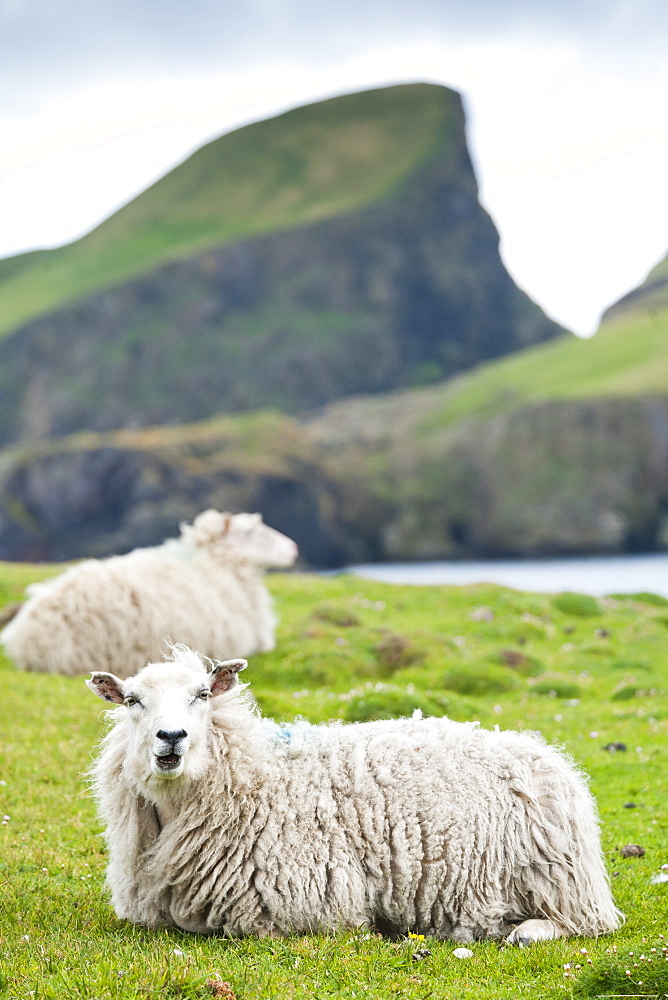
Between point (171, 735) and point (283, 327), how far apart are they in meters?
164

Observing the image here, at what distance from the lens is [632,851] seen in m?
8.98

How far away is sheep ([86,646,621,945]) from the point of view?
7.07 meters

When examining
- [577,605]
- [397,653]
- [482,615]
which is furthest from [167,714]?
[577,605]

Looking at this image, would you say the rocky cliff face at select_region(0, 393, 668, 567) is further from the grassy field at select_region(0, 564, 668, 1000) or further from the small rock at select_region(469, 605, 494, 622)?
the small rock at select_region(469, 605, 494, 622)

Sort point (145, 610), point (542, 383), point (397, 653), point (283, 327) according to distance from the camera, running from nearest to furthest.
→ point (145, 610), point (397, 653), point (542, 383), point (283, 327)

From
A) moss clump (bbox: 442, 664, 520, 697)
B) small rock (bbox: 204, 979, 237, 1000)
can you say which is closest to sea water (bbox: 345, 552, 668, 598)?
moss clump (bbox: 442, 664, 520, 697)

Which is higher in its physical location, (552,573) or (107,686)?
(107,686)

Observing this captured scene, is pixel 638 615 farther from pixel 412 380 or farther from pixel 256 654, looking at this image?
pixel 412 380

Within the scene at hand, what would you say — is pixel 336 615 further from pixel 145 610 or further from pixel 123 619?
pixel 123 619

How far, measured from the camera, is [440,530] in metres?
116

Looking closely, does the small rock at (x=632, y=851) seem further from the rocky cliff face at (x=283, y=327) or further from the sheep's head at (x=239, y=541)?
the rocky cliff face at (x=283, y=327)

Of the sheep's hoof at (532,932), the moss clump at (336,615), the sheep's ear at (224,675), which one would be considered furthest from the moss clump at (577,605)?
the sheep's ear at (224,675)

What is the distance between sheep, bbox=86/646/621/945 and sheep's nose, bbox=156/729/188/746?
10 mm

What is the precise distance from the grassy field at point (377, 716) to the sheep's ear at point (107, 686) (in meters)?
1.57
